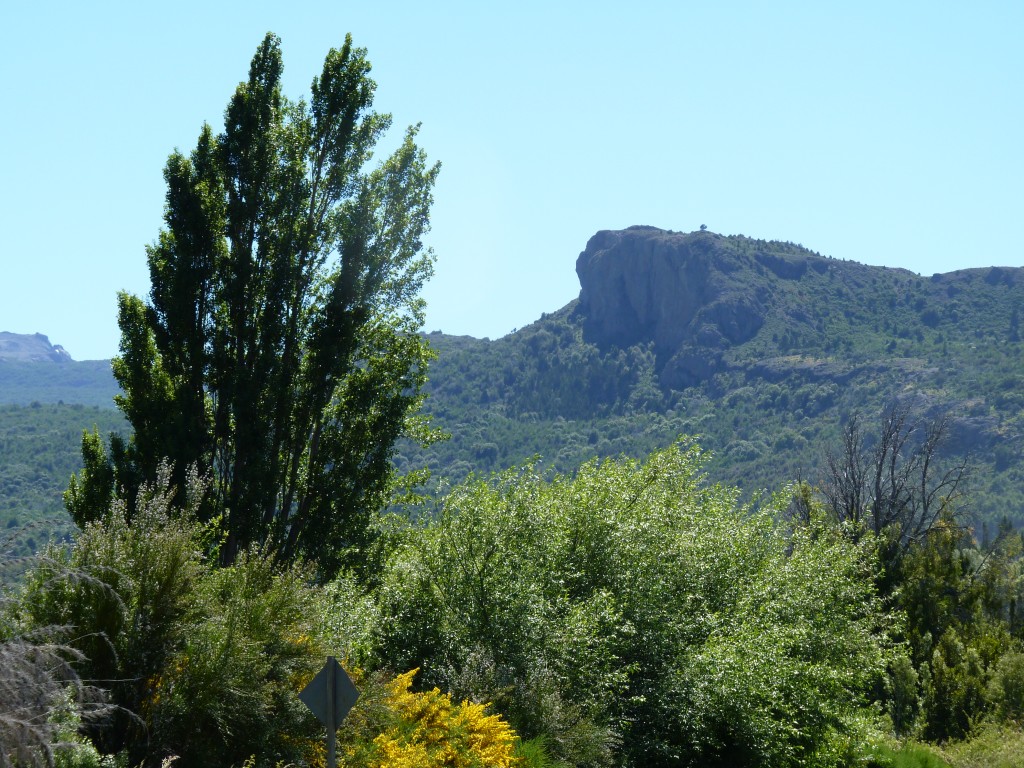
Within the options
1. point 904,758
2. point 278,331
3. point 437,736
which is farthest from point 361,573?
point 904,758

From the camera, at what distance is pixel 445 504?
15.7 metres

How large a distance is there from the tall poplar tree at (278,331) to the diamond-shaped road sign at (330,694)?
7.51 metres

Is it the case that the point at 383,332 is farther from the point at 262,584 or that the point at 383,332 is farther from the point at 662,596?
the point at 262,584

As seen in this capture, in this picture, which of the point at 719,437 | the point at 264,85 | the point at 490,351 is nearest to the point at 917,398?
the point at 719,437

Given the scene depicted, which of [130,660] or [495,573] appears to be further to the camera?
[495,573]

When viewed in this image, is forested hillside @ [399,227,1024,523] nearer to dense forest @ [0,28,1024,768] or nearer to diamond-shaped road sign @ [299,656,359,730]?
dense forest @ [0,28,1024,768]

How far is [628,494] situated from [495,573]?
15.5 ft

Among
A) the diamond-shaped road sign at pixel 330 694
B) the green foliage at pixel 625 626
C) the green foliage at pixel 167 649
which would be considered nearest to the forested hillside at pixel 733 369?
the green foliage at pixel 625 626

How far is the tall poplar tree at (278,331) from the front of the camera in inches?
627

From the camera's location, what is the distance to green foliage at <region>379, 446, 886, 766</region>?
1378 centimetres

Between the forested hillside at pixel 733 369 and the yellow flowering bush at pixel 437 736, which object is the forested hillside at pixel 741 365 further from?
the yellow flowering bush at pixel 437 736

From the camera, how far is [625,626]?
14828 mm

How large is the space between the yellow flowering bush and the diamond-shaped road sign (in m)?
2.11

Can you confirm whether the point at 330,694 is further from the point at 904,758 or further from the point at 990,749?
the point at 990,749
